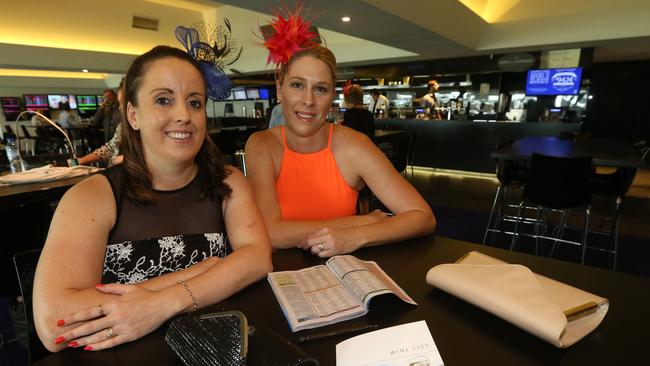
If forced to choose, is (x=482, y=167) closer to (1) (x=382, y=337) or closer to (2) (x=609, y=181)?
(2) (x=609, y=181)

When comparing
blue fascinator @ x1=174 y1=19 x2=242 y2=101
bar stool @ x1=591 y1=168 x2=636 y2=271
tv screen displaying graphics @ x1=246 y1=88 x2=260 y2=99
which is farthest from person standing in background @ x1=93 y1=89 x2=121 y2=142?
tv screen displaying graphics @ x1=246 y1=88 x2=260 y2=99


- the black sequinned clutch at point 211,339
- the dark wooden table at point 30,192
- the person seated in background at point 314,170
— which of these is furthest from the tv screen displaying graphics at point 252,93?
the black sequinned clutch at point 211,339

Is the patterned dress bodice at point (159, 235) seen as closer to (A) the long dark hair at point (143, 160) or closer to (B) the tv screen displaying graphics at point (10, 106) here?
(A) the long dark hair at point (143, 160)

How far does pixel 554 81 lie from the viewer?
717cm

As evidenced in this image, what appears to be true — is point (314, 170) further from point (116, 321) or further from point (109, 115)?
point (109, 115)

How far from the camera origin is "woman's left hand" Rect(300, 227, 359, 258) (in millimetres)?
1117

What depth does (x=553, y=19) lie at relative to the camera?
6.13 meters

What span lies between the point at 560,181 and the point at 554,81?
5576 millimetres

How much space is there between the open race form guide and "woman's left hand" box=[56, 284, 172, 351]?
28cm

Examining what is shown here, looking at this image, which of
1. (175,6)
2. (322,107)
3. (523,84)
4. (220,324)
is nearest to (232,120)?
(175,6)

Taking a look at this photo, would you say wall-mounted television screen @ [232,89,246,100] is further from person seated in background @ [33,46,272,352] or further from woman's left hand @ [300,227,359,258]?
woman's left hand @ [300,227,359,258]

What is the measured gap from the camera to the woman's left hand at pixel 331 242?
3.67 ft

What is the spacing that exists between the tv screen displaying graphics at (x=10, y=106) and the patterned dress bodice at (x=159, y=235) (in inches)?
594

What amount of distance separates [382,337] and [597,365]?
15.3 inches
